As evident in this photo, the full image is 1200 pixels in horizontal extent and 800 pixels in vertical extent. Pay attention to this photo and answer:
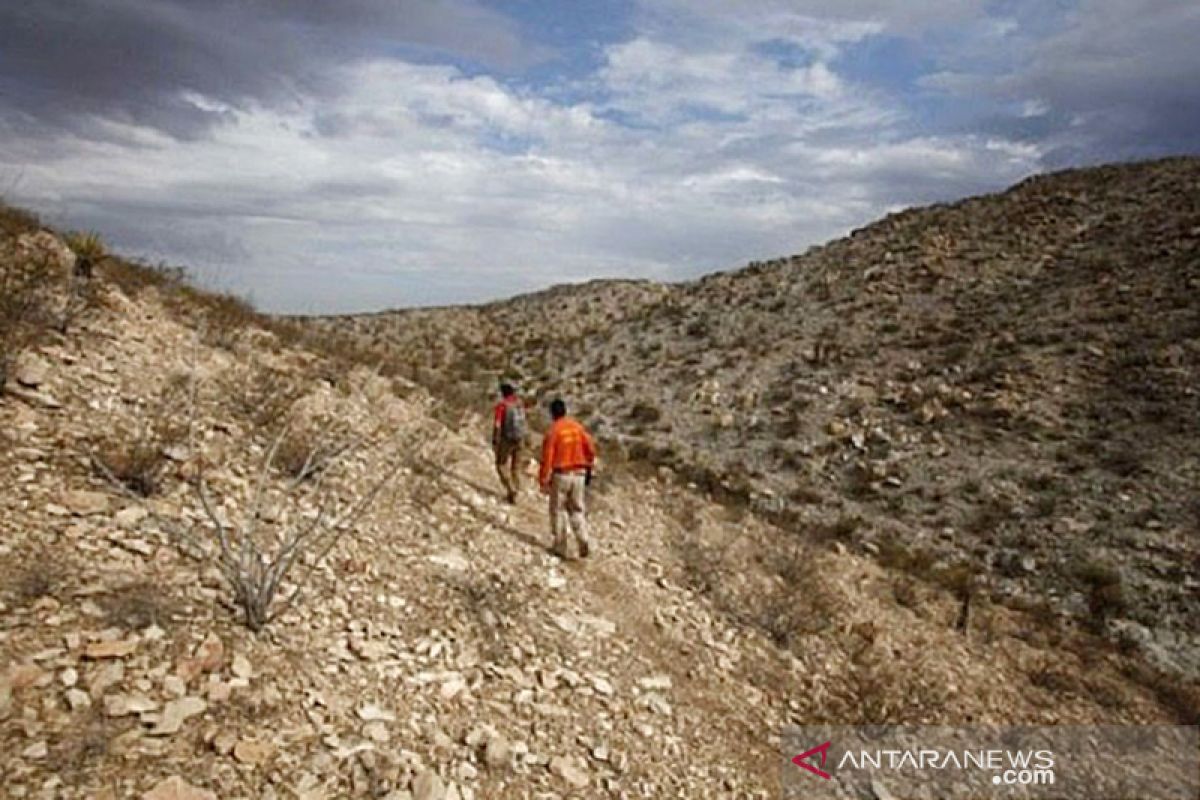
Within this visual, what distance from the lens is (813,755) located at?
6148 mm

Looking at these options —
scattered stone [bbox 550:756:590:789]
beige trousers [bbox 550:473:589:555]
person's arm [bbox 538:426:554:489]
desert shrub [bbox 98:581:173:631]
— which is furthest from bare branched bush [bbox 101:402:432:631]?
scattered stone [bbox 550:756:590:789]

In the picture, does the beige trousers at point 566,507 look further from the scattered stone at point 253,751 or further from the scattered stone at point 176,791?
the scattered stone at point 176,791

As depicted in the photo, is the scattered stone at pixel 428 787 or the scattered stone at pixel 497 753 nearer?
the scattered stone at pixel 428 787

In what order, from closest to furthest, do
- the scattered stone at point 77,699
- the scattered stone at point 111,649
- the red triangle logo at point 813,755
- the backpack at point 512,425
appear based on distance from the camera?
the scattered stone at point 77,699 → the scattered stone at point 111,649 → the red triangle logo at point 813,755 → the backpack at point 512,425

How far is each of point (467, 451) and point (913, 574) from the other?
738cm

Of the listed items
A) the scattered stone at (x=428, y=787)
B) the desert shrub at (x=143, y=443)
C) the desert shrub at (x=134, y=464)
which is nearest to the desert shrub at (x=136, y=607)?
the desert shrub at (x=143, y=443)

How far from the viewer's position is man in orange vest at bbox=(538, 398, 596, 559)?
8.08 metres

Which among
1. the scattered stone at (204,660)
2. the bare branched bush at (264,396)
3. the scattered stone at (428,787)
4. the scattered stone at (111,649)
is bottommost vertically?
the scattered stone at (428,787)

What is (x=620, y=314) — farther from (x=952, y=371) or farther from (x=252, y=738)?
(x=252, y=738)

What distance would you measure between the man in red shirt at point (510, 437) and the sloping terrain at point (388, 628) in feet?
1.15

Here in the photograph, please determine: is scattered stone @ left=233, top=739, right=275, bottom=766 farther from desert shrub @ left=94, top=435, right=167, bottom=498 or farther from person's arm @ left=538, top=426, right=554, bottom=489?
person's arm @ left=538, top=426, right=554, bottom=489

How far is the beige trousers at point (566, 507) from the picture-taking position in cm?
809

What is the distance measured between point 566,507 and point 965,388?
14.0 metres

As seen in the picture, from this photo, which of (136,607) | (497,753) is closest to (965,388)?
(497,753)
